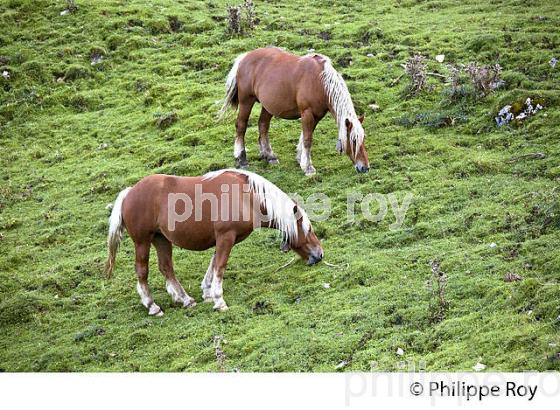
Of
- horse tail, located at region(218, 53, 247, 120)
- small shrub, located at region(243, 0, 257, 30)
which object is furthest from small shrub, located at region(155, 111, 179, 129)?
small shrub, located at region(243, 0, 257, 30)

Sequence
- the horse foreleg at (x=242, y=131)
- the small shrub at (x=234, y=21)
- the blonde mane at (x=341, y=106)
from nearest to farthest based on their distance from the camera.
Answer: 1. the blonde mane at (x=341, y=106)
2. the horse foreleg at (x=242, y=131)
3. the small shrub at (x=234, y=21)

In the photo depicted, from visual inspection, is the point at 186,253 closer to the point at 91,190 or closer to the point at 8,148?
the point at 91,190

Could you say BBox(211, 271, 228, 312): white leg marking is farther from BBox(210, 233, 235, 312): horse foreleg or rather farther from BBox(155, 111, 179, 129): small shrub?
BBox(155, 111, 179, 129): small shrub

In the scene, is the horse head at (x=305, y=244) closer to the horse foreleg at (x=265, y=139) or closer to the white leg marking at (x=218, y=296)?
the white leg marking at (x=218, y=296)

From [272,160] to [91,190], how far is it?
3.59 m

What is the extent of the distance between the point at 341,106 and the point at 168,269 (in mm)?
4508

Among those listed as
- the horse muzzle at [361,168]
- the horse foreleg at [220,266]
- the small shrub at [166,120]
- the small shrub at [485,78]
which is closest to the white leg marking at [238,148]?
the horse muzzle at [361,168]

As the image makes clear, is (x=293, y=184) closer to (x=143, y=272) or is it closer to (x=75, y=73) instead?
(x=143, y=272)

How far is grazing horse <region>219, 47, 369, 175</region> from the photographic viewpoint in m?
14.7

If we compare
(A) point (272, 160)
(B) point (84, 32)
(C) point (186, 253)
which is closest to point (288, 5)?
(B) point (84, 32)

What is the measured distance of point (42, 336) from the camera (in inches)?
461

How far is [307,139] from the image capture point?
15297mm

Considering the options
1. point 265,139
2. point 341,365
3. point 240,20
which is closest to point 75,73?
point 240,20

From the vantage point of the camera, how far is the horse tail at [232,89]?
16.1 metres
